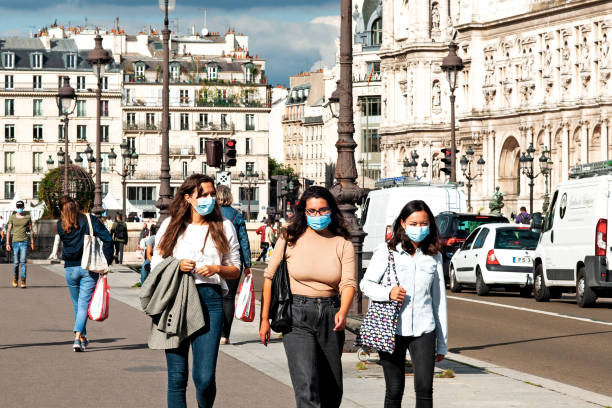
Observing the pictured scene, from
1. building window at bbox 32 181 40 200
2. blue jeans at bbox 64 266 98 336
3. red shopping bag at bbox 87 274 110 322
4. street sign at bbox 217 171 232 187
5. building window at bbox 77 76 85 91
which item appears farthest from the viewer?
building window at bbox 77 76 85 91

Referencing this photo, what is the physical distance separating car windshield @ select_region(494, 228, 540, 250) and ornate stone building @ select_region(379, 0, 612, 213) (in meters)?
51.6

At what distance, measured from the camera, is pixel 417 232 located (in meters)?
9.44

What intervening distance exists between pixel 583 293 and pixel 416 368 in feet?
55.7

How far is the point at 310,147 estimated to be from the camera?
163500mm

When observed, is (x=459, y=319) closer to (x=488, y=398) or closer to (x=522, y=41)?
(x=488, y=398)

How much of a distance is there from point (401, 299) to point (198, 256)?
1304 millimetres

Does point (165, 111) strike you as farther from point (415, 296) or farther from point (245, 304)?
point (415, 296)

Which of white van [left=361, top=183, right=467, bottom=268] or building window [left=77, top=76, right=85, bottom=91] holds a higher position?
building window [left=77, top=76, right=85, bottom=91]

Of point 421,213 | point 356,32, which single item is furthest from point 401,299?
point 356,32

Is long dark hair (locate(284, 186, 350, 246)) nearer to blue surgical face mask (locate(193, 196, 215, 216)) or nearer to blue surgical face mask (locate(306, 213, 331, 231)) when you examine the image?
blue surgical face mask (locate(306, 213, 331, 231))

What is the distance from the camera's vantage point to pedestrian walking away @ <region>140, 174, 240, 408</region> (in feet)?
30.5

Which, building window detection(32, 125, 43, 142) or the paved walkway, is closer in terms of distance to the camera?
the paved walkway

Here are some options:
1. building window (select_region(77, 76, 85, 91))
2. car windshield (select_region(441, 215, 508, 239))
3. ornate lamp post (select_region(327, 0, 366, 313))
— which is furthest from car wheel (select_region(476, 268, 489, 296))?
building window (select_region(77, 76, 85, 91))

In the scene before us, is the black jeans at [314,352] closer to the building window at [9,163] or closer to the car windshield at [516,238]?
the car windshield at [516,238]
